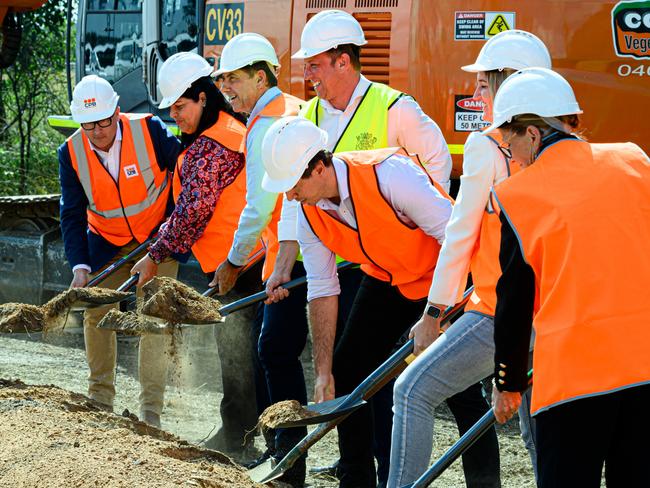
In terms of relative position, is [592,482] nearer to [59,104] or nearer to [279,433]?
[279,433]

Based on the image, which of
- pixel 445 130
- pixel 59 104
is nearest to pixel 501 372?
pixel 445 130

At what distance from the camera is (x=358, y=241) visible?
4773mm

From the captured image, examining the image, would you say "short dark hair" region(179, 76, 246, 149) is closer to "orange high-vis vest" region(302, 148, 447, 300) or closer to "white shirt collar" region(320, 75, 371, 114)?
"white shirt collar" region(320, 75, 371, 114)

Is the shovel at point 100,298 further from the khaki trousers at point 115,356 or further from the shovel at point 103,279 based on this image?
the khaki trousers at point 115,356

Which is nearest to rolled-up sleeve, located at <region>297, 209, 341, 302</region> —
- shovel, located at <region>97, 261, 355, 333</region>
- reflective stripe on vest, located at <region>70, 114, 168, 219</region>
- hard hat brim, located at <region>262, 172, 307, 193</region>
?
hard hat brim, located at <region>262, 172, 307, 193</region>

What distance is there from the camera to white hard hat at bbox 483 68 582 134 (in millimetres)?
3490

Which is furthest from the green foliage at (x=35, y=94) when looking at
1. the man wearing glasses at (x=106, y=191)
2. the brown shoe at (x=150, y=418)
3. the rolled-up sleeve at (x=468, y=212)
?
the rolled-up sleeve at (x=468, y=212)

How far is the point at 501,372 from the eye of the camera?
359 cm

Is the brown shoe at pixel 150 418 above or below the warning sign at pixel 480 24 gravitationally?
below

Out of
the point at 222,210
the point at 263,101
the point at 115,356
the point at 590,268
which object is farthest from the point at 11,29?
the point at 590,268

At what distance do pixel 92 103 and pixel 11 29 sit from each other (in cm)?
453

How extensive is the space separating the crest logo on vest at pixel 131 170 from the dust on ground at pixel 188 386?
1.07m

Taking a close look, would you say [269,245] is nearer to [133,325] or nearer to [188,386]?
[133,325]

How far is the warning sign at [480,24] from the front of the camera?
22.2ft
